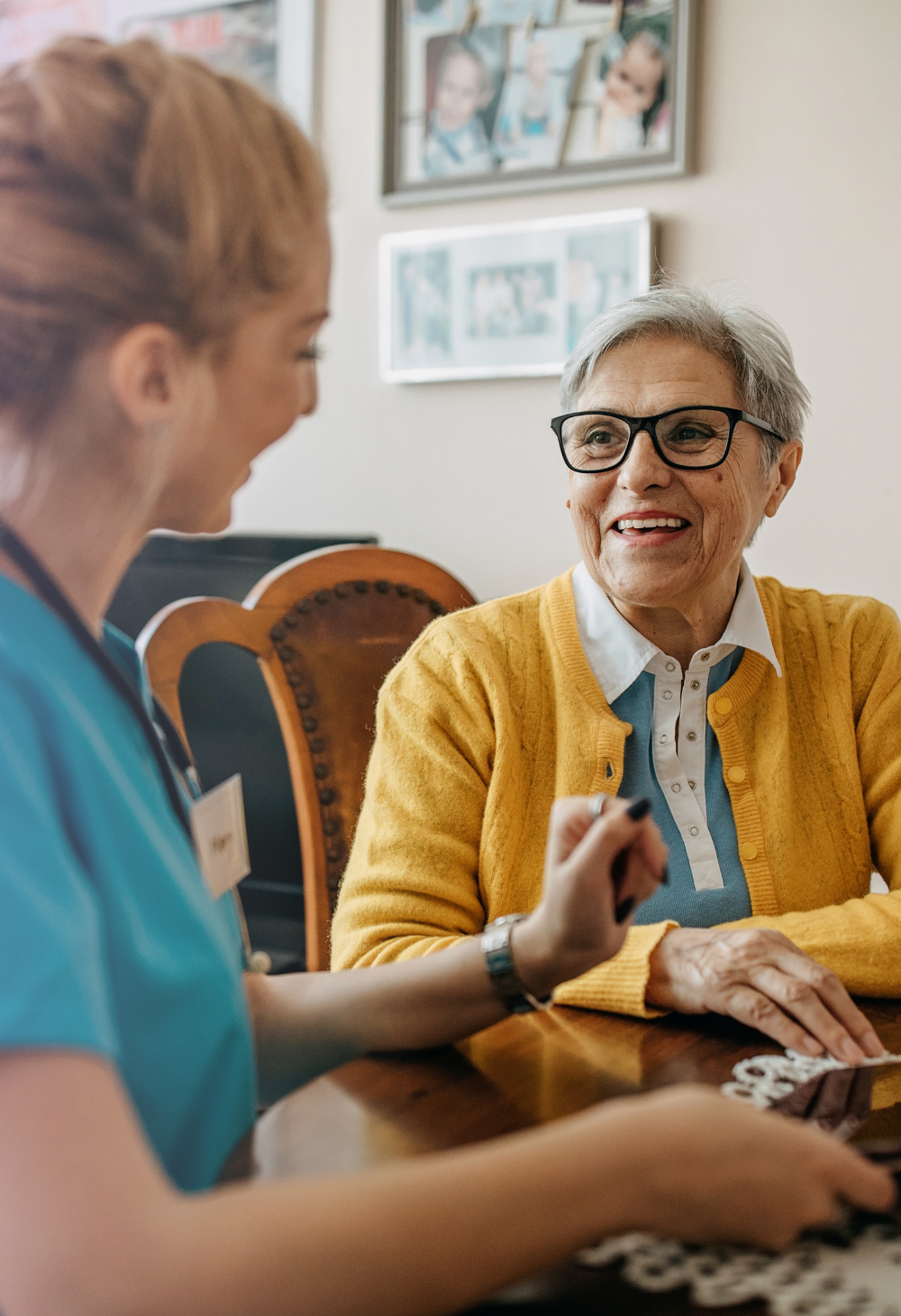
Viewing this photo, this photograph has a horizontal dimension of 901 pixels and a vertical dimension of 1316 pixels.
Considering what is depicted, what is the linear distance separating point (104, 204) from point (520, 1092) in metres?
0.65

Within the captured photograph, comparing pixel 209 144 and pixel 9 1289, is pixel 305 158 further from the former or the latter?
pixel 9 1289

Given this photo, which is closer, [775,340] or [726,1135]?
[726,1135]

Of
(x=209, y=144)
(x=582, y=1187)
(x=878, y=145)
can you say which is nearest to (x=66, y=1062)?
(x=582, y=1187)

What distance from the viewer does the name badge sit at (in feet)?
2.51

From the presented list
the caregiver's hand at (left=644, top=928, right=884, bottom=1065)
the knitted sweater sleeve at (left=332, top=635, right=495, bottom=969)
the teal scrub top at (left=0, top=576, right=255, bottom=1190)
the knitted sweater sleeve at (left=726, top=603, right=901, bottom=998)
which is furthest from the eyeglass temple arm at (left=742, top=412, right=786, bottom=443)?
the teal scrub top at (left=0, top=576, right=255, bottom=1190)

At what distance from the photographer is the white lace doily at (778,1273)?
0.58 meters

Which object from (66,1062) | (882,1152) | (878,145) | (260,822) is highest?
(878,145)

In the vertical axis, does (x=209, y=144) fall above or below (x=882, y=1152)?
above

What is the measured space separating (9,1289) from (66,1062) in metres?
0.08

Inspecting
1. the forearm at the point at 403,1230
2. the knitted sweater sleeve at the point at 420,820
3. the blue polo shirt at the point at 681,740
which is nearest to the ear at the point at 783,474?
the blue polo shirt at the point at 681,740

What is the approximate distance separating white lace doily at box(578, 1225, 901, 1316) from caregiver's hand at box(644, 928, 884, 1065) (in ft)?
1.05

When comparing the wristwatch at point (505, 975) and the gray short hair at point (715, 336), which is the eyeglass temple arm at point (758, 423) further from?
the wristwatch at point (505, 975)

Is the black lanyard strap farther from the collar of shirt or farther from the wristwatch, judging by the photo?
the collar of shirt

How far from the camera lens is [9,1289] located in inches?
17.3
